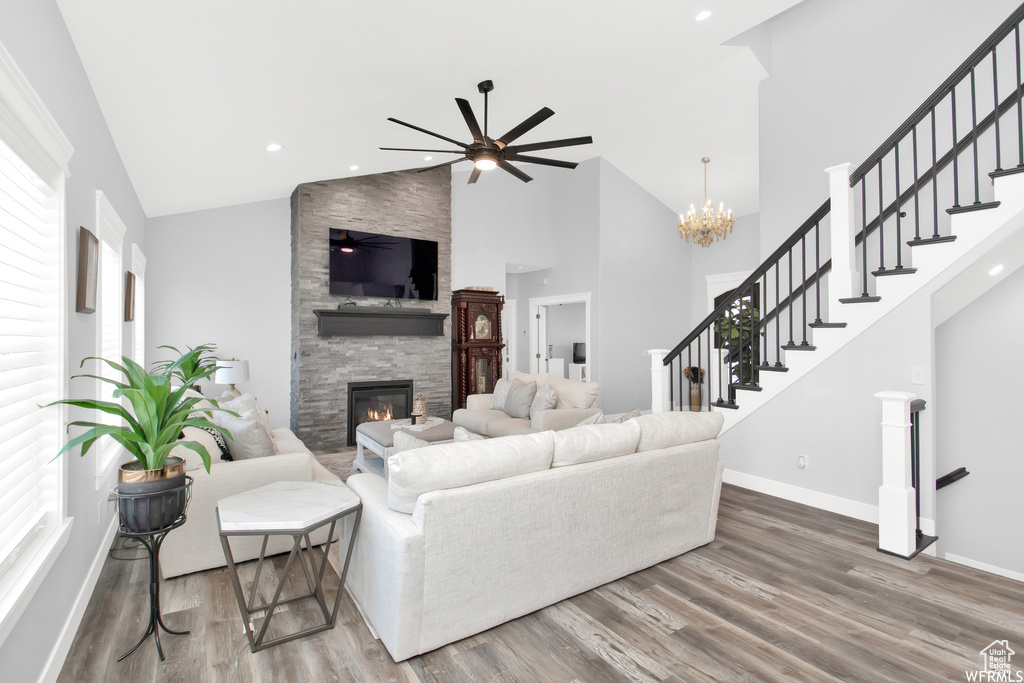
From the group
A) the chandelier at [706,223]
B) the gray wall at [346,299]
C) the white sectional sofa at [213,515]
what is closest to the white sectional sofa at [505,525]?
the white sectional sofa at [213,515]

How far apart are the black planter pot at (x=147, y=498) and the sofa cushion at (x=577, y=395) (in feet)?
12.4

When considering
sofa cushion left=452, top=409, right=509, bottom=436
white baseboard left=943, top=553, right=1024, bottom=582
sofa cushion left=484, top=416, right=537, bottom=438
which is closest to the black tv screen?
sofa cushion left=452, top=409, right=509, bottom=436

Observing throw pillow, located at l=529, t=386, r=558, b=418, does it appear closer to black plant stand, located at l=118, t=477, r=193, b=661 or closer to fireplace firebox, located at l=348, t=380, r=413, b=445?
fireplace firebox, located at l=348, t=380, r=413, b=445

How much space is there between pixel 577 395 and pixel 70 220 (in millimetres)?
4213

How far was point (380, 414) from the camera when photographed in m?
6.47

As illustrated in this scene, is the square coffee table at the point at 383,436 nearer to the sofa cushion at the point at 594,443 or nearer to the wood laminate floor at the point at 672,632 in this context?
the wood laminate floor at the point at 672,632

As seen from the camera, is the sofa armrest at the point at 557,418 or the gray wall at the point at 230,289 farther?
the gray wall at the point at 230,289

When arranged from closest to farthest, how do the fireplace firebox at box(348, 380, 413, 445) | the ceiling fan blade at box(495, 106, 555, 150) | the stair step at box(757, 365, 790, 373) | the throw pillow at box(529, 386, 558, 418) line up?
1. the ceiling fan blade at box(495, 106, 555, 150)
2. the stair step at box(757, 365, 790, 373)
3. the throw pillow at box(529, 386, 558, 418)
4. the fireplace firebox at box(348, 380, 413, 445)

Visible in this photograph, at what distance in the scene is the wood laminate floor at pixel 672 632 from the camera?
194cm

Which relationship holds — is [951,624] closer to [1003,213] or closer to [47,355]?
[1003,213]

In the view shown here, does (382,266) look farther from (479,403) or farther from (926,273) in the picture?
(926,273)

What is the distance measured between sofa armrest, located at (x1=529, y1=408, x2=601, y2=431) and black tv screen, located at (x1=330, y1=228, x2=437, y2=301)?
263 centimetres

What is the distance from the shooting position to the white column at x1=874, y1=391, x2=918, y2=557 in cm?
295

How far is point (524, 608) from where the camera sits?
2262 millimetres
